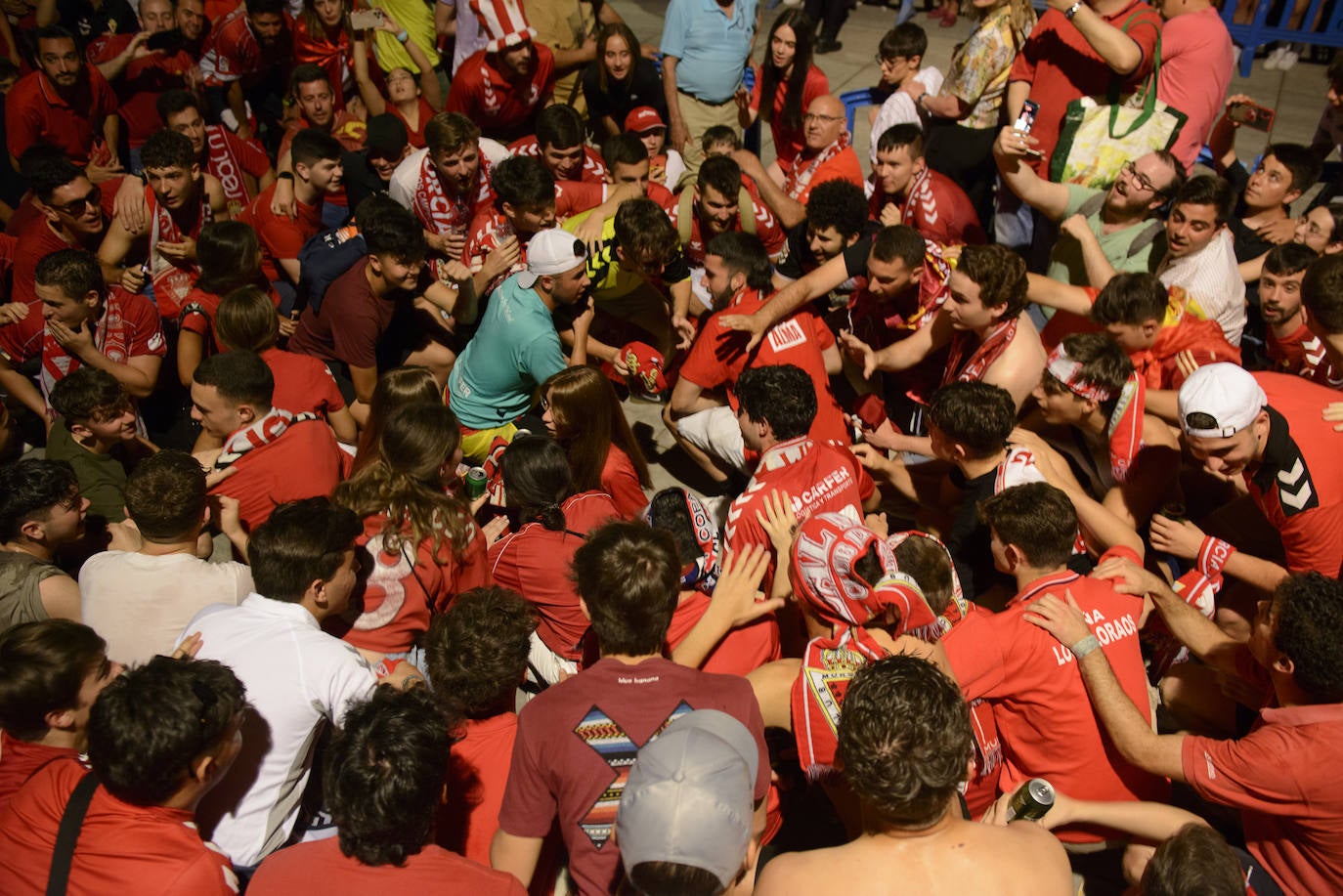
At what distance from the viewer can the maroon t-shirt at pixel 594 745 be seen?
233cm

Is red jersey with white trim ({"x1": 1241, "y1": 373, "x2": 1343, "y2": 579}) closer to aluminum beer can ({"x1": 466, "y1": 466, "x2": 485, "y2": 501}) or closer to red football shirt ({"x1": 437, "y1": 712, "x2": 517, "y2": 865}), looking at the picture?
red football shirt ({"x1": 437, "y1": 712, "x2": 517, "y2": 865})

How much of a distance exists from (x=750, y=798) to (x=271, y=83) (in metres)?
8.74

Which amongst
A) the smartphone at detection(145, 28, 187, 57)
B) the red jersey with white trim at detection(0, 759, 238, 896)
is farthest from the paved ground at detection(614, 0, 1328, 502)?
the red jersey with white trim at detection(0, 759, 238, 896)

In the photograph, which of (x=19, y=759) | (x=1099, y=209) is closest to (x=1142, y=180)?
(x=1099, y=209)

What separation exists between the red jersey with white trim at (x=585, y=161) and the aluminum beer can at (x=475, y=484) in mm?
2649

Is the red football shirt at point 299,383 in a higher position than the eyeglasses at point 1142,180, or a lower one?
lower

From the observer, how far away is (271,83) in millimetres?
8445

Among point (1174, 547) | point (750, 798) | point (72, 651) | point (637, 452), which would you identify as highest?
point (750, 798)

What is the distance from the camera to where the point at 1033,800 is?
2.64 metres

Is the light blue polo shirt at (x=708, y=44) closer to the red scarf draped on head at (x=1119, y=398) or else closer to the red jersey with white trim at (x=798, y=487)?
the red scarf draped on head at (x=1119, y=398)

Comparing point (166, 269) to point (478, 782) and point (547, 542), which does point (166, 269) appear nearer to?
point (547, 542)

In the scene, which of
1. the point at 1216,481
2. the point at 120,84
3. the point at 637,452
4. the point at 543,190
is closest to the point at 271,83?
the point at 120,84

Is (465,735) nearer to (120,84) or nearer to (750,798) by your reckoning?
(750,798)

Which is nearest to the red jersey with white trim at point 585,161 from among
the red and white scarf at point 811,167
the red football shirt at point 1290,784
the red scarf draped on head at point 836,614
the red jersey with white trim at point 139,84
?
the red and white scarf at point 811,167
